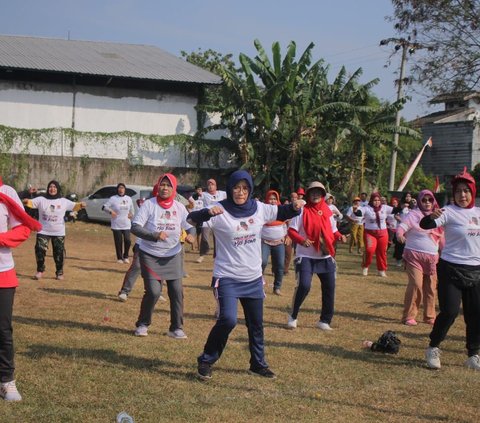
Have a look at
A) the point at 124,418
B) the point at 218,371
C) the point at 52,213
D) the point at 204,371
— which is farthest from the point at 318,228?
the point at 52,213

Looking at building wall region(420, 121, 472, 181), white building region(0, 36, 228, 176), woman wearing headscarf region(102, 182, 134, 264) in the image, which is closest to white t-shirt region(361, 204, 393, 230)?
woman wearing headscarf region(102, 182, 134, 264)

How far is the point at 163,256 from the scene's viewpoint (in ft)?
28.6

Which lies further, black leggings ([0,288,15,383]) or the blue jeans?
the blue jeans

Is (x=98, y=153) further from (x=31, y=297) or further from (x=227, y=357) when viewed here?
(x=227, y=357)

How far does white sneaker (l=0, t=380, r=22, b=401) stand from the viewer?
5906 mm

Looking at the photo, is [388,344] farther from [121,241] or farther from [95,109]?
[95,109]

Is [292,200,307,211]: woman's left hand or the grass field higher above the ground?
[292,200,307,211]: woman's left hand

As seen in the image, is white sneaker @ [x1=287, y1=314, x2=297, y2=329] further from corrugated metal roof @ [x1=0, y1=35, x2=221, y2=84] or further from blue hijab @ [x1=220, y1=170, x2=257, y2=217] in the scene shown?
corrugated metal roof @ [x1=0, y1=35, x2=221, y2=84]

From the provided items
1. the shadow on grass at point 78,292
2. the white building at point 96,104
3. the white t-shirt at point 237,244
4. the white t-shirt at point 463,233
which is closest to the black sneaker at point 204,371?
the white t-shirt at point 237,244

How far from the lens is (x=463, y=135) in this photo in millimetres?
42812

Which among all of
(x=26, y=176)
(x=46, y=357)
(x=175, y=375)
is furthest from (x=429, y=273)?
(x=26, y=176)

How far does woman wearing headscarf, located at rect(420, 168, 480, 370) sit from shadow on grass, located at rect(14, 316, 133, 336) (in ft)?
12.4

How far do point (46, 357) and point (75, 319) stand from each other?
225 cm

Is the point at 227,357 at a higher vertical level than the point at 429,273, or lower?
lower
